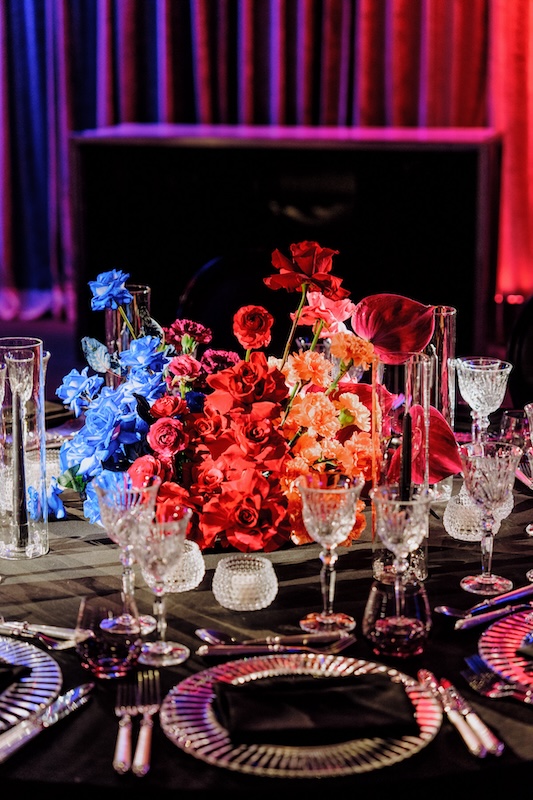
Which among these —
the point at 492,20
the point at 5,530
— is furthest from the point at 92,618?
the point at 492,20

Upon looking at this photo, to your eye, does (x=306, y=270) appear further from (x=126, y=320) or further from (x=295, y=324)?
(x=126, y=320)

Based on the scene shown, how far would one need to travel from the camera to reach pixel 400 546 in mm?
1361

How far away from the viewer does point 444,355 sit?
191 centimetres

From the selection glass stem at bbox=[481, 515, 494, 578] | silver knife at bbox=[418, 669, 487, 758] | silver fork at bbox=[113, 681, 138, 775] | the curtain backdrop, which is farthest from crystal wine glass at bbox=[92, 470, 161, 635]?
the curtain backdrop

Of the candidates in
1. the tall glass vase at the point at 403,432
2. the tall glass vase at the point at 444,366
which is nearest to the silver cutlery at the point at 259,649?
the tall glass vase at the point at 403,432

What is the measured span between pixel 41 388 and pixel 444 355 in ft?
2.16

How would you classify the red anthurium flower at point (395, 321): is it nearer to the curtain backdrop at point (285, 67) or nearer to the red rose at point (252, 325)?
the red rose at point (252, 325)

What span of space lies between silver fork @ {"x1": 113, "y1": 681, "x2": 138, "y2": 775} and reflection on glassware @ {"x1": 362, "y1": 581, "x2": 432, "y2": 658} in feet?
0.91

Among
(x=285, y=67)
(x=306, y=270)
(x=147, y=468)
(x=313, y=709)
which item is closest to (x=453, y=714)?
(x=313, y=709)

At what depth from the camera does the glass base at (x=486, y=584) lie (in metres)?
1.51

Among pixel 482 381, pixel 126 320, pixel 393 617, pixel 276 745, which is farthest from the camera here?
pixel 482 381

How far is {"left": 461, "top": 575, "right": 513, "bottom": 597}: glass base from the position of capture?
1509 mm

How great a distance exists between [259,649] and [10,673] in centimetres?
27

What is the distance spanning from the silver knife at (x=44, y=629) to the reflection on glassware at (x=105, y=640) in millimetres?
53
